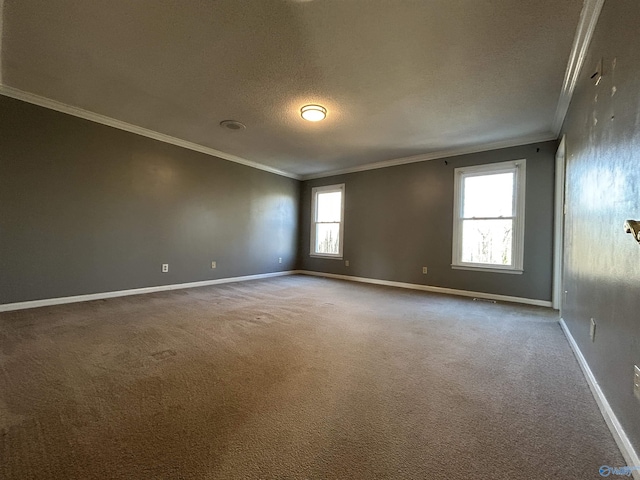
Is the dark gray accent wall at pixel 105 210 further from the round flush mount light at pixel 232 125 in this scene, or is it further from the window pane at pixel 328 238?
the window pane at pixel 328 238

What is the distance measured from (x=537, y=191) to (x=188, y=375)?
4.86m

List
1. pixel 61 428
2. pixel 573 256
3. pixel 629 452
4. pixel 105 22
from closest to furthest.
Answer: pixel 629 452, pixel 61 428, pixel 105 22, pixel 573 256

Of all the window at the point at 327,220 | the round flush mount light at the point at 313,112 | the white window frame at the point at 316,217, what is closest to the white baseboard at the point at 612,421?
the round flush mount light at the point at 313,112

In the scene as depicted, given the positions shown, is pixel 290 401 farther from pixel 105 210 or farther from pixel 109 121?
pixel 109 121

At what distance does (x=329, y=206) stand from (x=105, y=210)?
4.23m

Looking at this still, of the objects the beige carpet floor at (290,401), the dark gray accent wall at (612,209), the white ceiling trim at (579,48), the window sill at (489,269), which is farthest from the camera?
the window sill at (489,269)

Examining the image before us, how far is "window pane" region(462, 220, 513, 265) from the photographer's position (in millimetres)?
4215

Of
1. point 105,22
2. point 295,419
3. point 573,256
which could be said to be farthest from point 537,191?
point 105,22

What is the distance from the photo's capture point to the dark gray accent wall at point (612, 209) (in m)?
1.21

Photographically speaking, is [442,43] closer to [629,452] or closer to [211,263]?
[629,452]

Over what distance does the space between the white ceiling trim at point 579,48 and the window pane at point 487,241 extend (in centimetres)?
173

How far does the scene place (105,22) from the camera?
79.4 inches

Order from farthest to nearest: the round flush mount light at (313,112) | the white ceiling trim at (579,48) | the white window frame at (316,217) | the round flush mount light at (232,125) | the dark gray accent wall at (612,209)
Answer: the white window frame at (316,217) → the round flush mount light at (232,125) → the round flush mount light at (313,112) → the white ceiling trim at (579,48) → the dark gray accent wall at (612,209)

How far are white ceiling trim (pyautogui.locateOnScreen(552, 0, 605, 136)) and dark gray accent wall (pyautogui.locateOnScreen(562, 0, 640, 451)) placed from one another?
91 millimetres
